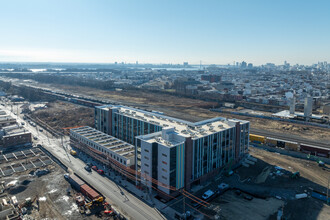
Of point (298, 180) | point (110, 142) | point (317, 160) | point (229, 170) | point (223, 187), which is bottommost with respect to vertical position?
point (298, 180)

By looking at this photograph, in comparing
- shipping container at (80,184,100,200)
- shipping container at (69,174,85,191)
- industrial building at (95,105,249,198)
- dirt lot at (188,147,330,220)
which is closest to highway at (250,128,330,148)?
dirt lot at (188,147,330,220)

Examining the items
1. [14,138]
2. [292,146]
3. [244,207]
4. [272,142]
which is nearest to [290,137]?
[272,142]

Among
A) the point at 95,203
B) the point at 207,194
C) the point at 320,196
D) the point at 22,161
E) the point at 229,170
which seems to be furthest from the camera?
the point at 22,161

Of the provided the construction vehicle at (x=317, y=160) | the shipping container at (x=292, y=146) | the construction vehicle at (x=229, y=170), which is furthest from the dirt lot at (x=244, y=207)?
the shipping container at (x=292, y=146)

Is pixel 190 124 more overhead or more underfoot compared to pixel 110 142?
more overhead

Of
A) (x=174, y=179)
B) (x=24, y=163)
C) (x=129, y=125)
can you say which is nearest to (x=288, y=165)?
(x=174, y=179)

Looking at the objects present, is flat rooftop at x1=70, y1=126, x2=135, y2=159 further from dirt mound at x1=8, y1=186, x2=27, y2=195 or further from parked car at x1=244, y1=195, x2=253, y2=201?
parked car at x1=244, y1=195, x2=253, y2=201

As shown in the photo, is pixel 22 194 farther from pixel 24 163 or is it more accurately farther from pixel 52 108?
pixel 52 108

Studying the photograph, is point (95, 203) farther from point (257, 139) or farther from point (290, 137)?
point (290, 137)
